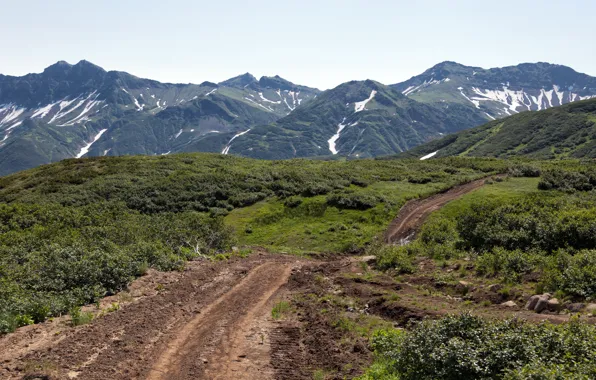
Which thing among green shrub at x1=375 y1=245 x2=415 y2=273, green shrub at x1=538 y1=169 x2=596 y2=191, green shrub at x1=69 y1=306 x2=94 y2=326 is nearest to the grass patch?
green shrub at x1=69 y1=306 x2=94 y2=326

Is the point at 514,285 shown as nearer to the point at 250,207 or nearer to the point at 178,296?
the point at 178,296

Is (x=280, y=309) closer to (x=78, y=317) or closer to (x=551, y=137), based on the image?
(x=78, y=317)

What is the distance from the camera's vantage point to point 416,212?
134ft

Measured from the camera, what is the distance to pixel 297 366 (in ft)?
41.6

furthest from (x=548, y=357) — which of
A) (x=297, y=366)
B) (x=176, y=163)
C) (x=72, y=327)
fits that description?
(x=176, y=163)

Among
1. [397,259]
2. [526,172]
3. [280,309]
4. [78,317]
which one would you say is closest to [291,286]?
[280,309]

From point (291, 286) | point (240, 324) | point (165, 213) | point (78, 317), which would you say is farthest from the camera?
point (165, 213)

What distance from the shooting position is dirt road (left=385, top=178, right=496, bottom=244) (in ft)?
117

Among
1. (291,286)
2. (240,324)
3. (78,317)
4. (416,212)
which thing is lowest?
(291,286)

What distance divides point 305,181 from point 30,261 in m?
36.2

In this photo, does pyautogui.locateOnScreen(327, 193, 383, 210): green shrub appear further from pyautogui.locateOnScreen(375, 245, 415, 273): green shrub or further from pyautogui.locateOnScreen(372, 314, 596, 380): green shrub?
pyautogui.locateOnScreen(372, 314, 596, 380): green shrub

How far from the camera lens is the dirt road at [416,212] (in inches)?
1407

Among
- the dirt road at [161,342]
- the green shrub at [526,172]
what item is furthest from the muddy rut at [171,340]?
the green shrub at [526,172]

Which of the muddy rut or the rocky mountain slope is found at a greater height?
the rocky mountain slope
